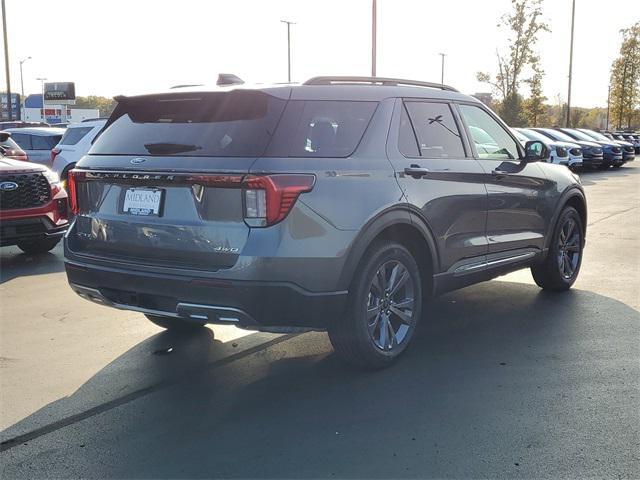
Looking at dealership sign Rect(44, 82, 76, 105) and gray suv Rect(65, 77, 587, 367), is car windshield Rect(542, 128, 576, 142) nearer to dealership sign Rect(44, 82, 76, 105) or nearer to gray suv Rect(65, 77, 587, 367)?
gray suv Rect(65, 77, 587, 367)

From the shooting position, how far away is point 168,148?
163 inches

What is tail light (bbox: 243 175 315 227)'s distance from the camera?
3781 millimetres

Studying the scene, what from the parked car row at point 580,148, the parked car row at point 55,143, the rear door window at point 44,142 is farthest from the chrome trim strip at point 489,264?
the parked car row at point 580,148

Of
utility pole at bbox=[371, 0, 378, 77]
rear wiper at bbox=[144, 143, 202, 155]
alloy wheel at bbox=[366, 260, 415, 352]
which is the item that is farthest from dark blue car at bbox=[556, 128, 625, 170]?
rear wiper at bbox=[144, 143, 202, 155]

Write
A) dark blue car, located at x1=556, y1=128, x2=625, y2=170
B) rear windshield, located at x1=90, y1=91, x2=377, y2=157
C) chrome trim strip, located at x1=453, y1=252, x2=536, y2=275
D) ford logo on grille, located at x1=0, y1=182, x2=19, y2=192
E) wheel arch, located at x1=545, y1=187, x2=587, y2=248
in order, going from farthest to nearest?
dark blue car, located at x1=556, y1=128, x2=625, y2=170
ford logo on grille, located at x1=0, y1=182, x2=19, y2=192
wheel arch, located at x1=545, y1=187, x2=587, y2=248
chrome trim strip, located at x1=453, y1=252, x2=536, y2=275
rear windshield, located at x1=90, y1=91, x2=377, y2=157

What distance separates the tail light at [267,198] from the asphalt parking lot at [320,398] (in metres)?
1.07

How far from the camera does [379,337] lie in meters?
4.60

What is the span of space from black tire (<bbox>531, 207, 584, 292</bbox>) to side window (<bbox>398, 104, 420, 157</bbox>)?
233cm

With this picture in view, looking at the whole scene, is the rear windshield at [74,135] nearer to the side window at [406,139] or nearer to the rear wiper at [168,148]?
the rear wiper at [168,148]

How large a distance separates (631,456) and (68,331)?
409 centimetres

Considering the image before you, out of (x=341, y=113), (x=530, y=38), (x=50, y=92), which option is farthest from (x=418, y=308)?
(x=50, y=92)

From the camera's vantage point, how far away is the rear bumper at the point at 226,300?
12.5ft

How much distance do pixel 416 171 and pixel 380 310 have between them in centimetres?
94

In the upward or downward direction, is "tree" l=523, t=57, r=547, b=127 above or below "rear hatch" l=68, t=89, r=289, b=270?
above
